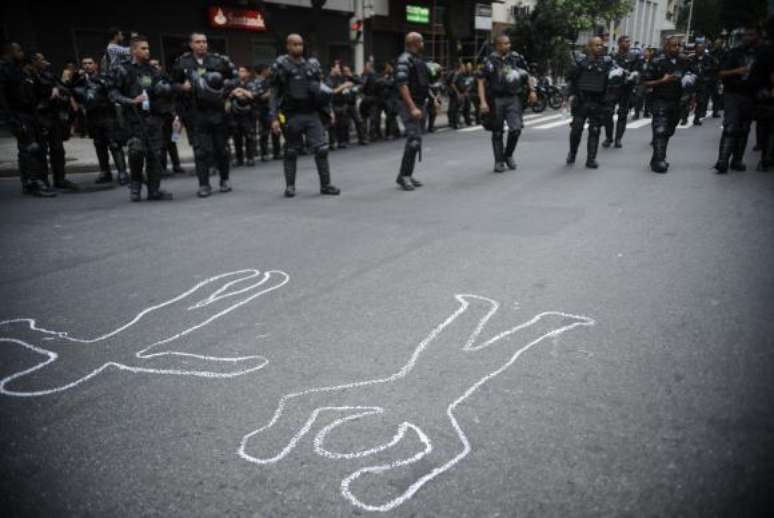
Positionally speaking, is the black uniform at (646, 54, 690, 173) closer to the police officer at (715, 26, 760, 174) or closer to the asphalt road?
the police officer at (715, 26, 760, 174)

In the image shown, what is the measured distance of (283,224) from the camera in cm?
619

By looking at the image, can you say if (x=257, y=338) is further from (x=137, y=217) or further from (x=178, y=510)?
(x=137, y=217)

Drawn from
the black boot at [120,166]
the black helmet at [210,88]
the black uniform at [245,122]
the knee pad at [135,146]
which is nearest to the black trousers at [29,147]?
the black boot at [120,166]

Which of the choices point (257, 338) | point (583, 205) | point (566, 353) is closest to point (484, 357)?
point (566, 353)

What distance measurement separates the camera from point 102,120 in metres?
8.97

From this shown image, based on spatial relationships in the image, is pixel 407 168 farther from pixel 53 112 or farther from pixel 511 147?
pixel 53 112

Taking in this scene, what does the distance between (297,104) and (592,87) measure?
4.68 m

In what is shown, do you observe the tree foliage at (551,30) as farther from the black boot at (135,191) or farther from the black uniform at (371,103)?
the black boot at (135,191)

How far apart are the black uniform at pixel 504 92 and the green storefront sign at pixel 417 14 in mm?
19284

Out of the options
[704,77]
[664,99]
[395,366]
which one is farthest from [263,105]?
[704,77]

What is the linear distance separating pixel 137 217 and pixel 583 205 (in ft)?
16.7

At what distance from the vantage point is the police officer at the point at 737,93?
7.78 m

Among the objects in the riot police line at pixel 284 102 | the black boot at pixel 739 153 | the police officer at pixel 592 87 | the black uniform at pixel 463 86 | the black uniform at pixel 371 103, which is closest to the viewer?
the riot police line at pixel 284 102

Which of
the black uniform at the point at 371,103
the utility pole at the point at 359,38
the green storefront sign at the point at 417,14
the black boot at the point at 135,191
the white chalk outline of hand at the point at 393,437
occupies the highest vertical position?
the green storefront sign at the point at 417,14
